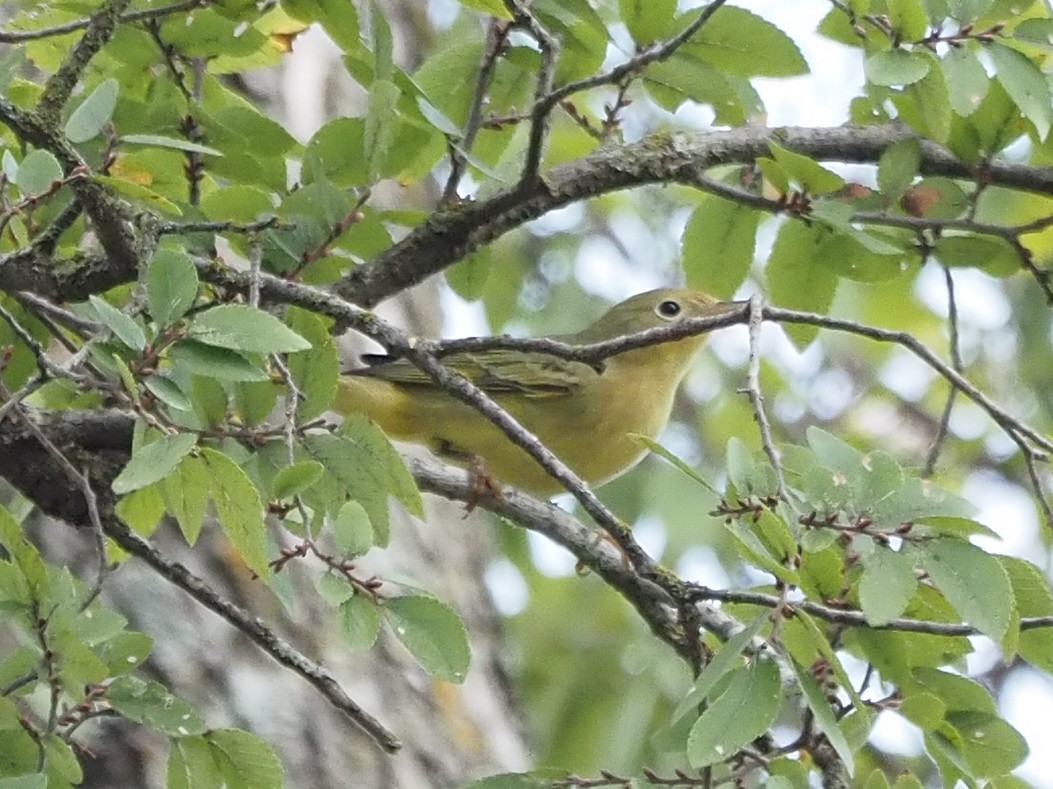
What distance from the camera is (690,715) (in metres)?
2.20

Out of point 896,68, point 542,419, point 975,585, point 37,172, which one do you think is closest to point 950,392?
point 896,68

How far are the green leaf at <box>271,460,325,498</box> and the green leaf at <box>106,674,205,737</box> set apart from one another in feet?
1.27

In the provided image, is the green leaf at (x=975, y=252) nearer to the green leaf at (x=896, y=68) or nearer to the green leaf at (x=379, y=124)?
the green leaf at (x=896, y=68)

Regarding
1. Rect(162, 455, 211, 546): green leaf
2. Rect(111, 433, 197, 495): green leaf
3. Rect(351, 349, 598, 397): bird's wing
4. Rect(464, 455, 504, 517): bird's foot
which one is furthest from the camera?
Rect(351, 349, 598, 397): bird's wing

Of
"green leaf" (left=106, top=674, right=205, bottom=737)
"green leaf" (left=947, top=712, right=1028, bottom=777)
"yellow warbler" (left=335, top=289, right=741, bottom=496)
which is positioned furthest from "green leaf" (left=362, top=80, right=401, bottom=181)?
"yellow warbler" (left=335, top=289, right=741, bottom=496)

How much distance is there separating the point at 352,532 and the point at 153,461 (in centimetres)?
32

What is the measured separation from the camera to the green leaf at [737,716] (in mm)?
1920

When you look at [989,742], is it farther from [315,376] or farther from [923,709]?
[315,376]

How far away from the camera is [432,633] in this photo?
2.19 m

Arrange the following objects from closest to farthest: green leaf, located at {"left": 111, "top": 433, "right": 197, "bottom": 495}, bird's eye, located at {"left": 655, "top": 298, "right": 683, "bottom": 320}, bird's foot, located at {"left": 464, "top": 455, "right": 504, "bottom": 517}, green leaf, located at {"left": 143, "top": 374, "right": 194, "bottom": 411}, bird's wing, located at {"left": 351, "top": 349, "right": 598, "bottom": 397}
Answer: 1. green leaf, located at {"left": 111, "top": 433, "right": 197, "bottom": 495}
2. green leaf, located at {"left": 143, "top": 374, "right": 194, "bottom": 411}
3. bird's foot, located at {"left": 464, "top": 455, "right": 504, "bottom": 517}
4. bird's wing, located at {"left": 351, "top": 349, "right": 598, "bottom": 397}
5. bird's eye, located at {"left": 655, "top": 298, "right": 683, "bottom": 320}

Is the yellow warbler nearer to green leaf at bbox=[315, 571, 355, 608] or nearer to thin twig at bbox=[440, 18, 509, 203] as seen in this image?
thin twig at bbox=[440, 18, 509, 203]

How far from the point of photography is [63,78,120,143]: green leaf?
7.45ft

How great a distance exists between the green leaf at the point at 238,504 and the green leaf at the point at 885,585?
81 cm

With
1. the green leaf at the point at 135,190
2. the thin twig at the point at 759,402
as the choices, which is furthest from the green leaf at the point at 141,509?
the thin twig at the point at 759,402
